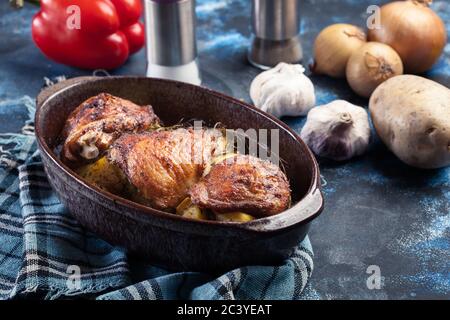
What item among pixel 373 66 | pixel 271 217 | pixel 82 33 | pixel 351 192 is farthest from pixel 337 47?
pixel 271 217

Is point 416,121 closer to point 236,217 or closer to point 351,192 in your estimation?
point 351,192


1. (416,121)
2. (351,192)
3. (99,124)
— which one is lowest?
(351,192)

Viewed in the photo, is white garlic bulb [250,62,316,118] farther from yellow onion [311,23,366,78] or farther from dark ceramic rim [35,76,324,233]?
dark ceramic rim [35,76,324,233]

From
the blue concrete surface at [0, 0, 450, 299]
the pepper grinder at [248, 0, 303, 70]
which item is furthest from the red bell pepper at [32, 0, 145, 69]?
the pepper grinder at [248, 0, 303, 70]

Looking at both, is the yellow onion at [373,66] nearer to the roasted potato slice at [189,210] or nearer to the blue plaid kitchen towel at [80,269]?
the blue plaid kitchen towel at [80,269]
